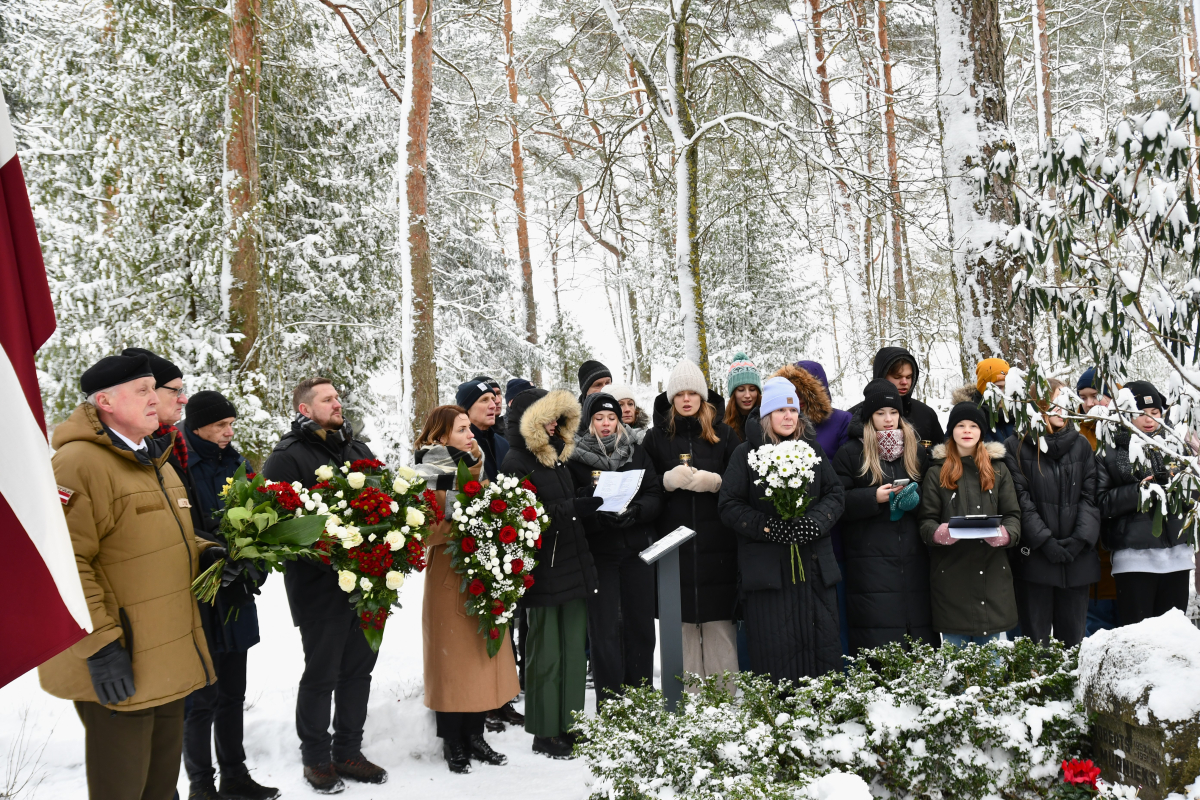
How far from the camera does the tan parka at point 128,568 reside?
9.43 feet

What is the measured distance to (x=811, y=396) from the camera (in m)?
5.13

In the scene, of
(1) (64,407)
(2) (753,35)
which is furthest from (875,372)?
(1) (64,407)

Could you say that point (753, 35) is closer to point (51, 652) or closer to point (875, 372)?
point (875, 372)

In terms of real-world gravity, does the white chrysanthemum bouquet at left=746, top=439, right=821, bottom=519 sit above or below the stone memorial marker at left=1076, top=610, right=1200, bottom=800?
above

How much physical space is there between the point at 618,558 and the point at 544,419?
3.23ft

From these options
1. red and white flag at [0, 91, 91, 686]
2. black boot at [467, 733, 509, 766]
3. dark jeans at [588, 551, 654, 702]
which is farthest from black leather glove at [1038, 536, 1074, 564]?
red and white flag at [0, 91, 91, 686]

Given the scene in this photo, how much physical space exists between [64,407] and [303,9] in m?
5.81

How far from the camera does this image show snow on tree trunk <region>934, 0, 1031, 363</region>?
18.0ft

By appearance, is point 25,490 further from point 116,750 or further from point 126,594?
point 116,750

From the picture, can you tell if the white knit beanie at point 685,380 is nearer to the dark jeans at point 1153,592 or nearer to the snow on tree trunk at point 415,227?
the dark jeans at point 1153,592

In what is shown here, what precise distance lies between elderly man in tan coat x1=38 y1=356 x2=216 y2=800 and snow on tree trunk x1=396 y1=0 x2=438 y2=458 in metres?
5.91

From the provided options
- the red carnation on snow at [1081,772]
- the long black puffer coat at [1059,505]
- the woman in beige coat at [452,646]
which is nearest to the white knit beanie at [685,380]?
the woman in beige coat at [452,646]

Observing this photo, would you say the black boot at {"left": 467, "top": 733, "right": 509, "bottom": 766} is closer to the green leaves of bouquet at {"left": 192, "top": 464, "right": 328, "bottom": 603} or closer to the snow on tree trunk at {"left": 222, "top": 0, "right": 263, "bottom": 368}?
the green leaves of bouquet at {"left": 192, "top": 464, "right": 328, "bottom": 603}

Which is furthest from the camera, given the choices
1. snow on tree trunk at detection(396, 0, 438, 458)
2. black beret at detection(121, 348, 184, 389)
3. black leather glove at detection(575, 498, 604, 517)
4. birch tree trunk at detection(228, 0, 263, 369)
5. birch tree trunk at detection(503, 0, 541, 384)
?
birch tree trunk at detection(503, 0, 541, 384)
